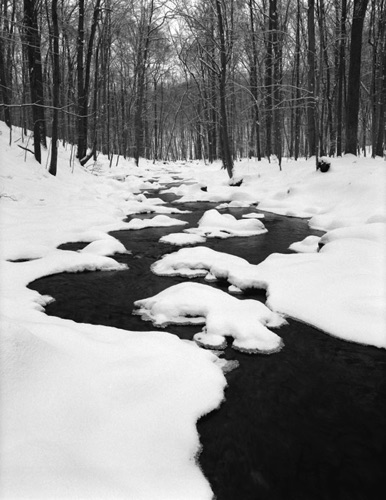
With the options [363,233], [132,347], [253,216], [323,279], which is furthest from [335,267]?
[253,216]

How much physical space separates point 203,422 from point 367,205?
21.0 ft

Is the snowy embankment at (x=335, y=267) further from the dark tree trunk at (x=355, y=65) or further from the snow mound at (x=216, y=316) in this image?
the dark tree trunk at (x=355, y=65)

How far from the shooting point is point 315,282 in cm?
388

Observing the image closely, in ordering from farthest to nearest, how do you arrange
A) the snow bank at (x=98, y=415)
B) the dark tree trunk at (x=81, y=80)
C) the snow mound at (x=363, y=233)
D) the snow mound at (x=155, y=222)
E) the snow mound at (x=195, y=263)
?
the dark tree trunk at (x=81, y=80) → the snow mound at (x=155, y=222) → the snow mound at (x=363, y=233) → the snow mound at (x=195, y=263) → the snow bank at (x=98, y=415)

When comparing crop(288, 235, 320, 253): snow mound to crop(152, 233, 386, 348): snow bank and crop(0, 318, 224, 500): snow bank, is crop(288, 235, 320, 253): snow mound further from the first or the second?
crop(0, 318, 224, 500): snow bank

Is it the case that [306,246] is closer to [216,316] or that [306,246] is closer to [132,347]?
[216,316]

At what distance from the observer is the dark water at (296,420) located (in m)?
1.76

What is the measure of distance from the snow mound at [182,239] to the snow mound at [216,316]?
2.33 metres

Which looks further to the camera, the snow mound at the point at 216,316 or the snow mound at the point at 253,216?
the snow mound at the point at 253,216

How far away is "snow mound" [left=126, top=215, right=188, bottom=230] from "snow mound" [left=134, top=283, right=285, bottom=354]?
12.5 ft

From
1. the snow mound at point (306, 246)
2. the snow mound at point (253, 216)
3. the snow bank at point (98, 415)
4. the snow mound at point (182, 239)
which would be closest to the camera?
the snow bank at point (98, 415)

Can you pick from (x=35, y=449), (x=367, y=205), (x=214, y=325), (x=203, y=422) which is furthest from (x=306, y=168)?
(x=35, y=449)

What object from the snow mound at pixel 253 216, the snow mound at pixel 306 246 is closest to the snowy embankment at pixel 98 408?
the snow mound at pixel 306 246

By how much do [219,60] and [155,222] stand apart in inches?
483
